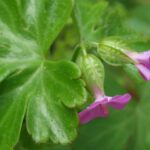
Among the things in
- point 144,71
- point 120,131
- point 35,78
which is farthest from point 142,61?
point 120,131

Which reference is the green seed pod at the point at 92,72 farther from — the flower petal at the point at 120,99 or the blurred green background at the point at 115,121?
the blurred green background at the point at 115,121

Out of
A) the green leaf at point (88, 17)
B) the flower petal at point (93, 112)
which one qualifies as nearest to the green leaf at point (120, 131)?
the green leaf at point (88, 17)

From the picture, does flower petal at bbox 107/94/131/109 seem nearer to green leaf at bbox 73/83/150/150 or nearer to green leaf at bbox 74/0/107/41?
green leaf at bbox 74/0/107/41

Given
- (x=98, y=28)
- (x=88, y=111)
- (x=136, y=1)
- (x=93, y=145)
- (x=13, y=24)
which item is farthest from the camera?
(x=136, y=1)

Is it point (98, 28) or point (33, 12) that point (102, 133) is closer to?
point (98, 28)

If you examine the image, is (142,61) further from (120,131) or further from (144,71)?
(120,131)

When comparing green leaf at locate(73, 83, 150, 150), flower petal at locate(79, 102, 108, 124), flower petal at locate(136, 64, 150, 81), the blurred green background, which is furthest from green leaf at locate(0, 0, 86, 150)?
green leaf at locate(73, 83, 150, 150)

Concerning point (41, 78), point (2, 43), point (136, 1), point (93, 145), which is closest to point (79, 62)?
point (41, 78)
